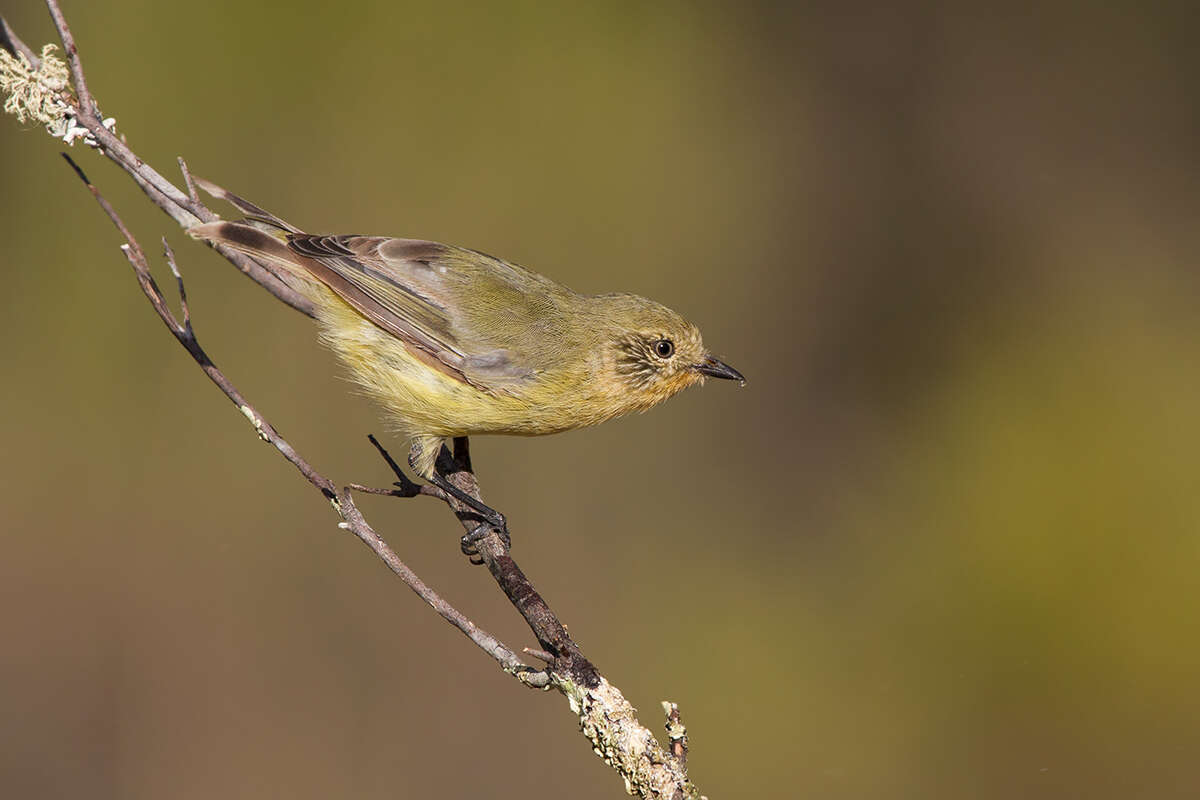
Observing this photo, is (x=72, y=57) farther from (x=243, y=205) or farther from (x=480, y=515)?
(x=480, y=515)

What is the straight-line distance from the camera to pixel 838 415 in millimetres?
6250

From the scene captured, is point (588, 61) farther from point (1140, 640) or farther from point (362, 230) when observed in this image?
point (1140, 640)

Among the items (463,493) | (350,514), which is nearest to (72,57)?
(350,514)

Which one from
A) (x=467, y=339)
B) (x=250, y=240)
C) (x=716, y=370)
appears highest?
(x=250, y=240)

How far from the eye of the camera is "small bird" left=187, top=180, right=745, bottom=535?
3633mm

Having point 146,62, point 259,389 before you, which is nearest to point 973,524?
point 259,389

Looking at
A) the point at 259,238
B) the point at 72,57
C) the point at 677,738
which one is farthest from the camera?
the point at 259,238

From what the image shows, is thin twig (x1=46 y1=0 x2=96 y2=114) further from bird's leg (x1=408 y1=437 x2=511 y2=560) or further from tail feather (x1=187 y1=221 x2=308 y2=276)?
bird's leg (x1=408 y1=437 x2=511 y2=560)

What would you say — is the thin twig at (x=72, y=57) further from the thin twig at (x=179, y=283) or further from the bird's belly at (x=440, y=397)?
the bird's belly at (x=440, y=397)

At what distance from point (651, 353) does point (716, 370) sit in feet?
0.83

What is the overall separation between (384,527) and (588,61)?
9.50ft

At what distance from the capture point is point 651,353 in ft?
12.6

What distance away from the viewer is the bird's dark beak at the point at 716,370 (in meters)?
3.89

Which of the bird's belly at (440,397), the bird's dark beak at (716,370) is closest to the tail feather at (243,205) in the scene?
the bird's belly at (440,397)
